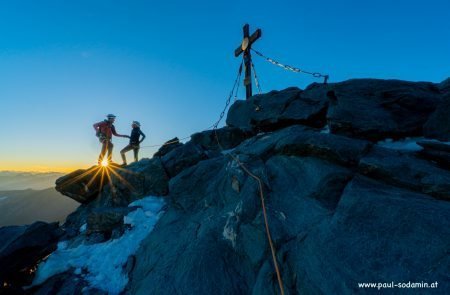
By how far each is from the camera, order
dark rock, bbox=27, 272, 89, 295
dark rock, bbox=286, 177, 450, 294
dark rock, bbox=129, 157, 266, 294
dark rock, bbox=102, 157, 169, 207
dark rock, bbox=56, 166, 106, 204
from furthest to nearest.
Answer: dark rock, bbox=56, 166, 106, 204
dark rock, bbox=102, 157, 169, 207
dark rock, bbox=27, 272, 89, 295
dark rock, bbox=129, 157, 266, 294
dark rock, bbox=286, 177, 450, 294

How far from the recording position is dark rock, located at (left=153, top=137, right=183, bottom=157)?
61.9 ft

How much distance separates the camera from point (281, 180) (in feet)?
28.9

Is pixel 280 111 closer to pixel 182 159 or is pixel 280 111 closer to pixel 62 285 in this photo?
pixel 182 159

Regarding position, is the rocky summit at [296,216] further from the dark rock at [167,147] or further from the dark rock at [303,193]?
the dark rock at [167,147]

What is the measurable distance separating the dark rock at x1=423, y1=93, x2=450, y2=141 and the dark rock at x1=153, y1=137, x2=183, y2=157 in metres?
15.1

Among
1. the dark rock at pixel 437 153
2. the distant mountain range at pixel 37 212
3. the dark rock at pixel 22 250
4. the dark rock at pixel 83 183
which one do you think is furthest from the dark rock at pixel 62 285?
the distant mountain range at pixel 37 212

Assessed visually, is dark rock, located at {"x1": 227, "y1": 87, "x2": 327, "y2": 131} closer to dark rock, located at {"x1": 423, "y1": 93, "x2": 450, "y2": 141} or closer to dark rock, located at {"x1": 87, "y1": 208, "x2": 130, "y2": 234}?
dark rock, located at {"x1": 423, "y1": 93, "x2": 450, "y2": 141}

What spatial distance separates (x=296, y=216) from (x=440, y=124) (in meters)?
6.90

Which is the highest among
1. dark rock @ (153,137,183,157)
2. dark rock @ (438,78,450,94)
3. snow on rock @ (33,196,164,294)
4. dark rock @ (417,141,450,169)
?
dark rock @ (438,78,450,94)

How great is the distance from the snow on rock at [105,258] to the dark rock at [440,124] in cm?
1203

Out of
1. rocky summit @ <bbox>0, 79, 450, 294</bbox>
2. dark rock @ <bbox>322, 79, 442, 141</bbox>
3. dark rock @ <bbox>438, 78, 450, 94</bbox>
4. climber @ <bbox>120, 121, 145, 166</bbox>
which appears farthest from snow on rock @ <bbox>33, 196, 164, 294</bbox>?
dark rock @ <bbox>438, 78, 450, 94</bbox>

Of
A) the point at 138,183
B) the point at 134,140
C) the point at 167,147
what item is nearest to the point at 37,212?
the point at 134,140

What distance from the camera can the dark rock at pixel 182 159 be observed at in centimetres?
1533

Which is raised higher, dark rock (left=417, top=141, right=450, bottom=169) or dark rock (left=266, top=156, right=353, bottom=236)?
dark rock (left=417, top=141, right=450, bottom=169)
